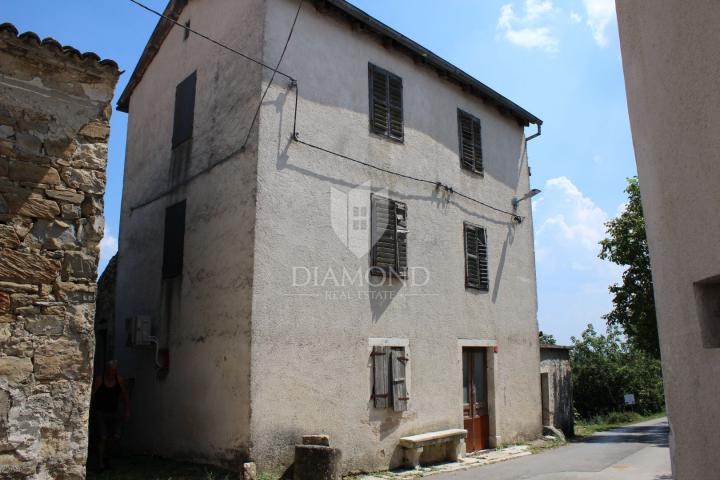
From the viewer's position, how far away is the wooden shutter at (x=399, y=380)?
30.3ft

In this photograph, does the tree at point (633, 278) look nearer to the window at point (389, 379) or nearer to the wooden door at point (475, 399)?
the wooden door at point (475, 399)

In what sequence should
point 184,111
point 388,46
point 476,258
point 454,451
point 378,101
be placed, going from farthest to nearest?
point 476,258 < point 388,46 < point 184,111 < point 378,101 < point 454,451

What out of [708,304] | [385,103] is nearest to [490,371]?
[385,103]

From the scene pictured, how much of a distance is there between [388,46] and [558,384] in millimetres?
9034

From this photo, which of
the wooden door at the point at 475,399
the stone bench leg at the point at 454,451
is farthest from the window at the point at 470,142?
the stone bench leg at the point at 454,451

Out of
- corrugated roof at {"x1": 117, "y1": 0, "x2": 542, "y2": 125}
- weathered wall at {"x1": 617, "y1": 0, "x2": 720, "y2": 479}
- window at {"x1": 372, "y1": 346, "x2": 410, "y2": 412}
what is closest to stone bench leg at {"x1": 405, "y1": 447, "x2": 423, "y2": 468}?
window at {"x1": 372, "y1": 346, "x2": 410, "y2": 412}

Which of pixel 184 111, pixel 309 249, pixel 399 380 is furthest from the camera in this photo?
pixel 184 111

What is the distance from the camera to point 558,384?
1418cm

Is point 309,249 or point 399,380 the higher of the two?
point 309,249

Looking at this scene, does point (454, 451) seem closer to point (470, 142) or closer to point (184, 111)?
point (470, 142)

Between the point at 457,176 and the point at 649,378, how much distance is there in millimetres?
20528

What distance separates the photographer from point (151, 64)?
12422mm

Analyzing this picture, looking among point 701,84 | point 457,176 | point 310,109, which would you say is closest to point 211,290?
point 310,109

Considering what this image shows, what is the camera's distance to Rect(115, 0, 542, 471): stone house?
815cm
